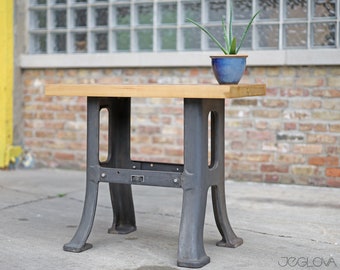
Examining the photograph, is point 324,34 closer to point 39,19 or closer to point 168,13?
point 168,13

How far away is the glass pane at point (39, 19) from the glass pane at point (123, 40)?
844mm

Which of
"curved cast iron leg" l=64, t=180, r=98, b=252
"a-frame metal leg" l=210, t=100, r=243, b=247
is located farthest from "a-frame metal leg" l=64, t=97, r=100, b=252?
"a-frame metal leg" l=210, t=100, r=243, b=247

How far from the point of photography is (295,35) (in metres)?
6.64

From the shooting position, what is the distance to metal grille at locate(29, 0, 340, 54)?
21.5 ft

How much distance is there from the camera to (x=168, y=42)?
7.13 meters

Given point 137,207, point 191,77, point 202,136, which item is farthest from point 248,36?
point 202,136

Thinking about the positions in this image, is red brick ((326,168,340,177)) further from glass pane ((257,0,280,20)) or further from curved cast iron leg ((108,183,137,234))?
curved cast iron leg ((108,183,137,234))

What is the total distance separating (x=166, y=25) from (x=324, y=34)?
1474mm

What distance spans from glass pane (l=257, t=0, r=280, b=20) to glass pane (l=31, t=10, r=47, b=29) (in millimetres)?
2242

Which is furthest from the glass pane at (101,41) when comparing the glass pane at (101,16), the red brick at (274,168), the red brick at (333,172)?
the red brick at (333,172)

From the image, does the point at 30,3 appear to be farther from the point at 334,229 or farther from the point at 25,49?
the point at 334,229

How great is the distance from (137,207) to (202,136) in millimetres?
1776

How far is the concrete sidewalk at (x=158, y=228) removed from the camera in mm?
4223

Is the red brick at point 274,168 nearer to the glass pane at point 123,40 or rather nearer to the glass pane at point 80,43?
the glass pane at point 123,40
